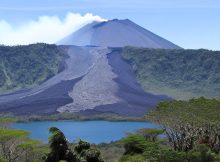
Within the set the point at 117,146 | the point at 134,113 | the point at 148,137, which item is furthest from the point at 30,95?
the point at 148,137

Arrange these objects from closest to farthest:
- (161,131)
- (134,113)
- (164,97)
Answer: (161,131), (134,113), (164,97)

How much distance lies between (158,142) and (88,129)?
249 feet

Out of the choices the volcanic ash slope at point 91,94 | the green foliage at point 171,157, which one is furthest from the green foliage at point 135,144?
the volcanic ash slope at point 91,94

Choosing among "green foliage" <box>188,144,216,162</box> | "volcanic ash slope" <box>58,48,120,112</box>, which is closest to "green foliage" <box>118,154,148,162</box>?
"green foliage" <box>188,144,216,162</box>

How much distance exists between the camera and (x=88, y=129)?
Result: 122812mm

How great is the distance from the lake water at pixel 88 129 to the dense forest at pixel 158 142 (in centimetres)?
4648

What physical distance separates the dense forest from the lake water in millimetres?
46475

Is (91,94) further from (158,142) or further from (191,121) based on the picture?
(158,142)

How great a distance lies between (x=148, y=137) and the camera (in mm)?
53938

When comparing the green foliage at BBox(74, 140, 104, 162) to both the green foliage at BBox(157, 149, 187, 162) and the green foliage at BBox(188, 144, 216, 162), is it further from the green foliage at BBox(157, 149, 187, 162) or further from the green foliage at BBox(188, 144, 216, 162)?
the green foliage at BBox(188, 144, 216, 162)

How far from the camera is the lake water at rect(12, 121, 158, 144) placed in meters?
107

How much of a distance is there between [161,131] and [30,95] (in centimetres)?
13596

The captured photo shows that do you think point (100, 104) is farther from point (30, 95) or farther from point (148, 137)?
point (148, 137)

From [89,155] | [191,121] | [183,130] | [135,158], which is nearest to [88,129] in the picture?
[183,130]
